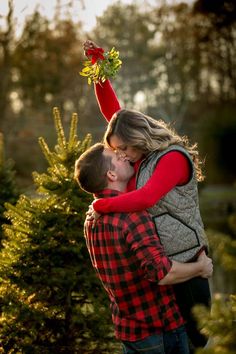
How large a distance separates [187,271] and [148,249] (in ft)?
0.86

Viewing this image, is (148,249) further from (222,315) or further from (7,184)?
(7,184)

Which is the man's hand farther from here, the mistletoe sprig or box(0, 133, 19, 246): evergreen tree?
box(0, 133, 19, 246): evergreen tree

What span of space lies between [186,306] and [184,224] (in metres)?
0.44

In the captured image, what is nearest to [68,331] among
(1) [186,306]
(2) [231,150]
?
(1) [186,306]

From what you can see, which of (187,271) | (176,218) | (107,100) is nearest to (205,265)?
(187,271)

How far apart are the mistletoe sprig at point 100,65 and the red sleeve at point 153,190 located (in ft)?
3.54

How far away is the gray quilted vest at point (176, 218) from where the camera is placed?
3543mm

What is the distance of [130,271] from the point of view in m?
3.52

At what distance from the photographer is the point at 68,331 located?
5.14 m

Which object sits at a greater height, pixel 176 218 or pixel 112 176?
pixel 112 176

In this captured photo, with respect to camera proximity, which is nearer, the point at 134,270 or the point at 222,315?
the point at 222,315

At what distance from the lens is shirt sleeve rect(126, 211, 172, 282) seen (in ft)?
11.0

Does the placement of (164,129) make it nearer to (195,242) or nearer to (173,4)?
(195,242)

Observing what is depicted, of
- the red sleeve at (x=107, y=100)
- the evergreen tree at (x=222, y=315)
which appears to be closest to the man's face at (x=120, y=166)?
the red sleeve at (x=107, y=100)
